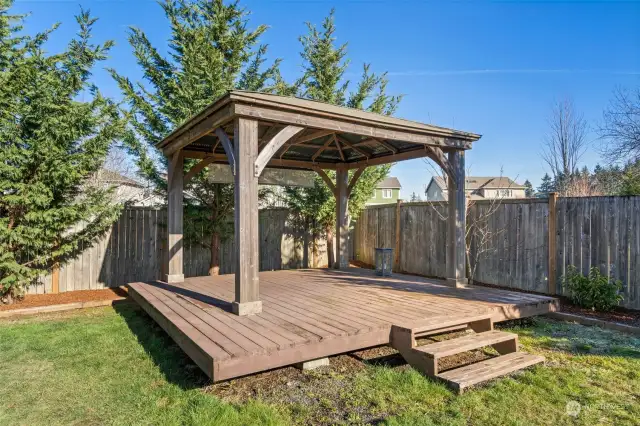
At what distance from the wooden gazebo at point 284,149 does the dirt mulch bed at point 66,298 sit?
1288mm

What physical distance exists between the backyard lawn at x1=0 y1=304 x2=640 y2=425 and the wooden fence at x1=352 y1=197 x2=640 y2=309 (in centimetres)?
168

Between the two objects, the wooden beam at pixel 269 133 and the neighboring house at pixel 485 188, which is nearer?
the wooden beam at pixel 269 133

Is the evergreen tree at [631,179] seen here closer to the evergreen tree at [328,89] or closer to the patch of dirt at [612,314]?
the patch of dirt at [612,314]

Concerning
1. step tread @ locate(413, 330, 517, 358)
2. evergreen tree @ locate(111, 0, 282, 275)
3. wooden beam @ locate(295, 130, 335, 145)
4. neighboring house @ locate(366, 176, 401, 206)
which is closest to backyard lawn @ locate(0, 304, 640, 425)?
step tread @ locate(413, 330, 517, 358)

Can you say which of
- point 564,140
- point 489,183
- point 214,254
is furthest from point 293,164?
point 489,183

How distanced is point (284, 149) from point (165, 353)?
4.10 meters

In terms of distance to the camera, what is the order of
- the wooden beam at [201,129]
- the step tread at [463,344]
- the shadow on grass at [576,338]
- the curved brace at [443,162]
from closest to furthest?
the step tread at [463,344]
the shadow on grass at [576,338]
the wooden beam at [201,129]
the curved brace at [443,162]

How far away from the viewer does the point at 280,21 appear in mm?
8070

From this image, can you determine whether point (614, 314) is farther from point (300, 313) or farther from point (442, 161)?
point (300, 313)

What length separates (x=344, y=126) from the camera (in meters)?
4.64

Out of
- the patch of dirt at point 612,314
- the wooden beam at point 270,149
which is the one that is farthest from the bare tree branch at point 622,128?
the wooden beam at point 270,149

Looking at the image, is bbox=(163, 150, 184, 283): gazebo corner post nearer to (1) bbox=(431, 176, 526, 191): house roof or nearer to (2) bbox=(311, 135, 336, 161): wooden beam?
(2) bbox=(311, 135, 336, 161): wooden beam

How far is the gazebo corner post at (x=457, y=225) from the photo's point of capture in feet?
18.2

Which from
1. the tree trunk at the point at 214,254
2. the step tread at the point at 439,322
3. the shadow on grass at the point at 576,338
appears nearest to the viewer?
the step tread at the point at 439,322
